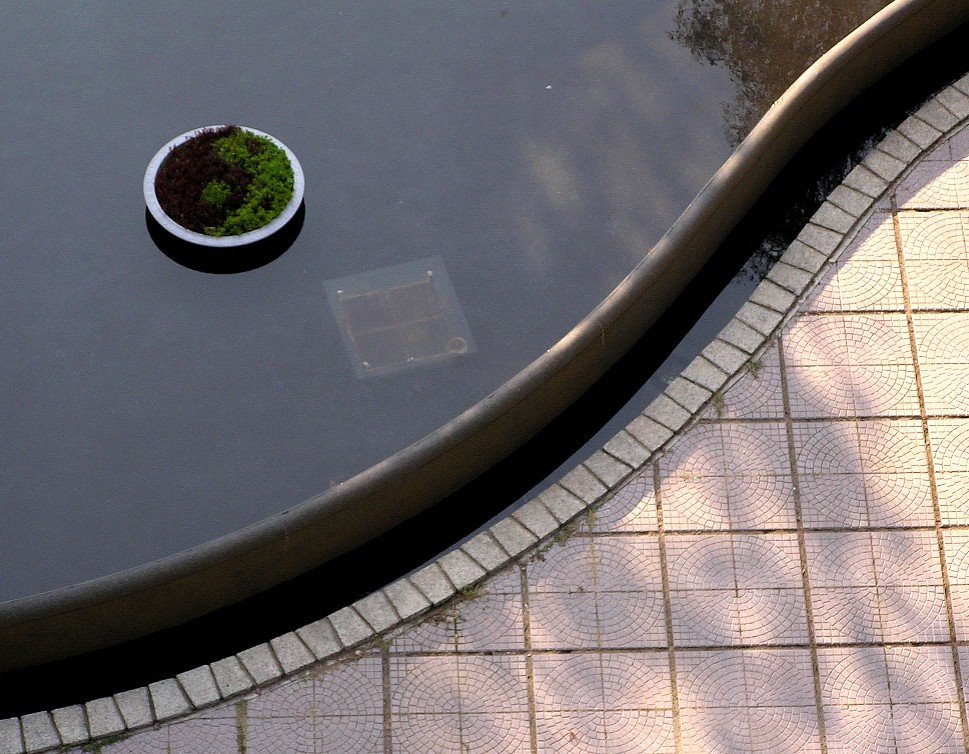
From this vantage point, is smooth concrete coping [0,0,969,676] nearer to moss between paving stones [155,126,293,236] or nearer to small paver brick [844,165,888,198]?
small paver brick [844,165,888,198]

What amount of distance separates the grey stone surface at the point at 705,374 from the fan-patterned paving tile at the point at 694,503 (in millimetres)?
671

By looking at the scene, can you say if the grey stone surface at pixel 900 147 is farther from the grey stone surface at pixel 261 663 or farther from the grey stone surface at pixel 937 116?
the grey stone surface at pixel 261 663

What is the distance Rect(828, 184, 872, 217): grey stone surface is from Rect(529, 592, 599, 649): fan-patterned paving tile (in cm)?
353

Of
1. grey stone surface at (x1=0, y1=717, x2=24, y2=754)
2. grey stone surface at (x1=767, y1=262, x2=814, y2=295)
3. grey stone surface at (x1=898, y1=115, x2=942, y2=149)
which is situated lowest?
grey stone surface at (x1=0, y1=717, x2=24, y2=754)

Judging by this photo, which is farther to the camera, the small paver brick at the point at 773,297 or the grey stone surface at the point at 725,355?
the small paver brick at the point at 773,297

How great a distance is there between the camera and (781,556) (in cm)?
794

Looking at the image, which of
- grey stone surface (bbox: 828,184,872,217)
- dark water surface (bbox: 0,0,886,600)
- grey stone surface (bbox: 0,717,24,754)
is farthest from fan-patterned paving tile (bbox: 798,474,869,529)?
grey stone surface (bbox: 0,717,24,754)

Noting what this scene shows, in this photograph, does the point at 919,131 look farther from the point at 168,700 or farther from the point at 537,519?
Answer: the point at 168,700

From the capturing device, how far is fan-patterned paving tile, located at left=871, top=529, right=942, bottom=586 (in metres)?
7.88

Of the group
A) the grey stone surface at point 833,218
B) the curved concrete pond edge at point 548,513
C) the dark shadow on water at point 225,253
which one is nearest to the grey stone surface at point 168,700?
the curved concrete pond edge at point 548,513

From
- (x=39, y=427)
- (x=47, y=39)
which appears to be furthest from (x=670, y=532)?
(x=47, y=39)

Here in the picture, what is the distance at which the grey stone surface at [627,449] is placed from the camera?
325 inches

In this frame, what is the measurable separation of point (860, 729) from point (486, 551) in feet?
7.78

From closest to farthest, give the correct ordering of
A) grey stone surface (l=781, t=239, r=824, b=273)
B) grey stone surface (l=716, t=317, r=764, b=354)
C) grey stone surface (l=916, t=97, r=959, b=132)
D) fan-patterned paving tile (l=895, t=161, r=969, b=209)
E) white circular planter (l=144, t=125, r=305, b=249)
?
white circular planter (l=144, t=125, r=305, b=249)
grey stone surface (l=716, t=317, r=764, b=354)
grey stone surface (l=781, t=239, r=824, b=273)
fan-patterned paving tile (l=895, t=161, r=969, b=209)
grey stone surface (l=916, t=97, r=959, b=132)
